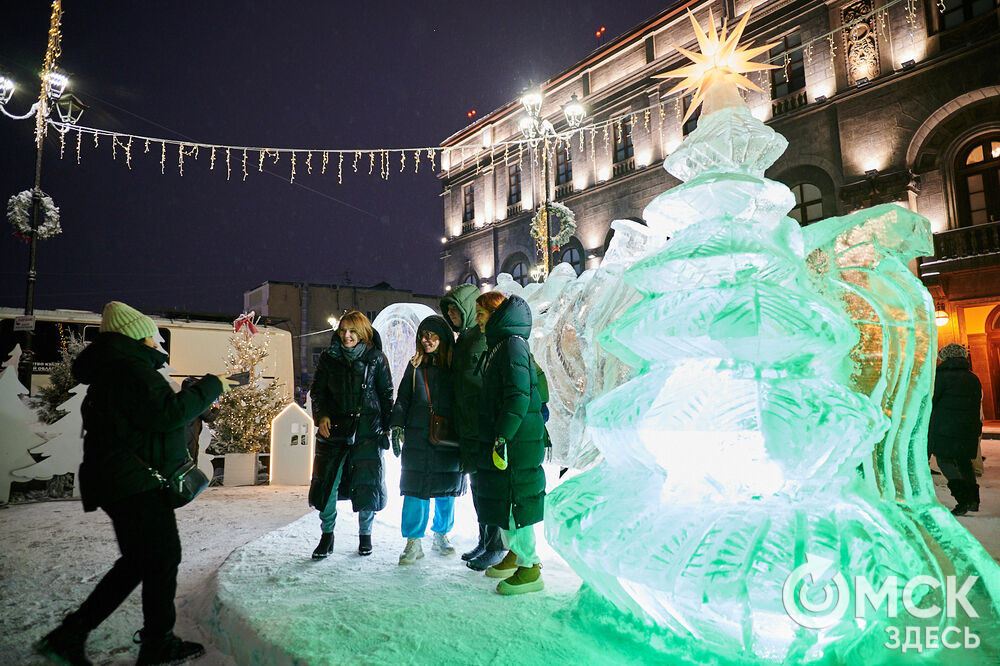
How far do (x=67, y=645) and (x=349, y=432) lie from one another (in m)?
1.91

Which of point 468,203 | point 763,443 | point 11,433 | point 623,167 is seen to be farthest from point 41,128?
point 468,203

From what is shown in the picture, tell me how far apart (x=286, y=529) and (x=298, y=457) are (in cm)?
403

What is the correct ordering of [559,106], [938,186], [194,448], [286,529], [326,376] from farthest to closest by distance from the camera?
[559,106] → [938,186] → [194,448] → [286,529] → [326,376]

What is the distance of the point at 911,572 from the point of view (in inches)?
84.9

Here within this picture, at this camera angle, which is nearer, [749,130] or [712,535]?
[712,535]

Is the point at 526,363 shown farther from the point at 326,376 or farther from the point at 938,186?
the point at 938,186

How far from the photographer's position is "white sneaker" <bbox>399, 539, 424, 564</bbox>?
12.8 ft

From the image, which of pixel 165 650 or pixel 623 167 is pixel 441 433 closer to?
pixel 165 650

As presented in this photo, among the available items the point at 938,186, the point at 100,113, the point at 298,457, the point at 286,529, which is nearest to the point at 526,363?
the point at 286,529

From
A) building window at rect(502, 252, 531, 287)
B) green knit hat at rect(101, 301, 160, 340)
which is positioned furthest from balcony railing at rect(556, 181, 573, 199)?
green knit hat at rect(101, 301, 160, 340)

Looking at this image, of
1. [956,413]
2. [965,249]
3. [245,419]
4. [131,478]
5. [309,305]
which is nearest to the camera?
[131,478]

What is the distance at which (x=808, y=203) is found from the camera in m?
17.3

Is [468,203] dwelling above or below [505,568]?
above

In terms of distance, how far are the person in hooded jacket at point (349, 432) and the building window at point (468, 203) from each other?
25920 mm
